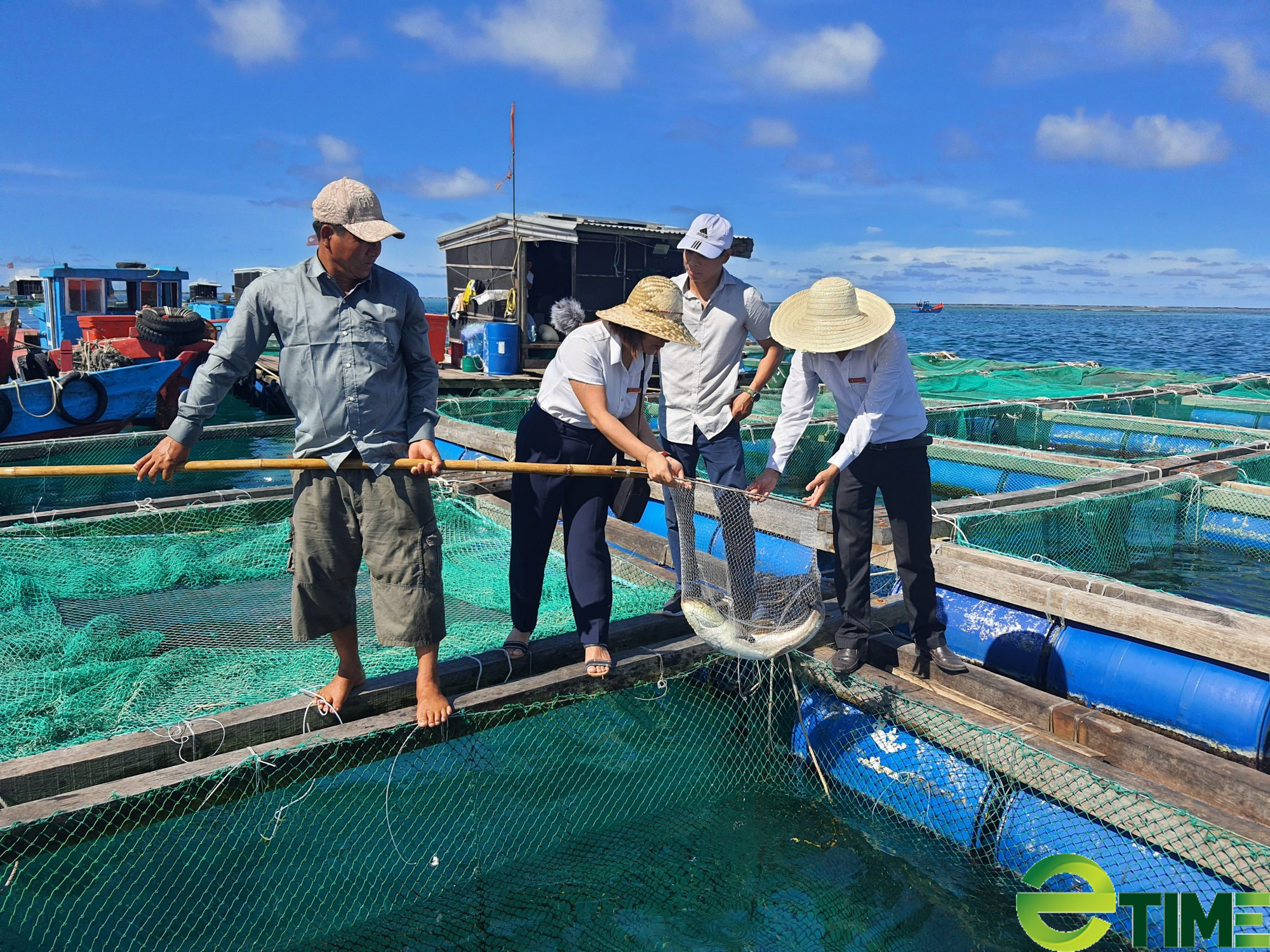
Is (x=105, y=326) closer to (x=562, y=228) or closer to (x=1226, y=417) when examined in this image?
(x=562, y=228)

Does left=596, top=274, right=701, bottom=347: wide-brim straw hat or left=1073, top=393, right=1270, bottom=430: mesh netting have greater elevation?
left=596, top=274, right=701, bottom=347: wide-brim straw hat

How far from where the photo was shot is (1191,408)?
1380cm

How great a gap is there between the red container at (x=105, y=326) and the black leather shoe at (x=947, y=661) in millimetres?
16933

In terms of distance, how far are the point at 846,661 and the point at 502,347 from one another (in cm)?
1155

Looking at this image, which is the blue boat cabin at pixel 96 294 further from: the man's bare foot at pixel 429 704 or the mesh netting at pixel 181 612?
the man's bare foot at pixel 429 704

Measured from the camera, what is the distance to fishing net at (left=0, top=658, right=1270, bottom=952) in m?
3.01

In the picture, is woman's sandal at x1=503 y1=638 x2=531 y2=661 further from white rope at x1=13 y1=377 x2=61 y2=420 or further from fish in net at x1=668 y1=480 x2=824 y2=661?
white rope at x1=13 y1=377 x2=61 y2=420

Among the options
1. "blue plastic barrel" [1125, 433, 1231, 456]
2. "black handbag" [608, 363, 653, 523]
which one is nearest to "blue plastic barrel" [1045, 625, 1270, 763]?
"black handbag" [608, 363, 653, 523]

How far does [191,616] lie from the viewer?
5.00 meters

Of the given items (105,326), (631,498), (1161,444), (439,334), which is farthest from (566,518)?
(105,326)

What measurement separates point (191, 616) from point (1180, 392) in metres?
15.2

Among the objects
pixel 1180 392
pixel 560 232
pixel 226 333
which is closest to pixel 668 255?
pixel 560 232

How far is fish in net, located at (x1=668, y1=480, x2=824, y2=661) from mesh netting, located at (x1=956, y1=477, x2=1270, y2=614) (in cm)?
337

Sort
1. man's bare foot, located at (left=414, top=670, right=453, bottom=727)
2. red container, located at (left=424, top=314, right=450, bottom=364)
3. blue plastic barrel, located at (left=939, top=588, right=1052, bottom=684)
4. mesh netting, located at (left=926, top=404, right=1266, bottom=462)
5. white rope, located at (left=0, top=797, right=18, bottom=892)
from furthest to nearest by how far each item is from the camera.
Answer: red container, located at (left=424, top=314, right=450, bottom=364) < mesh netting, located at (left=926, top=404, right=1266, bottom=462) < blue plastic barrel, located at (left=939, top=588, right=1052, bottom=684) < man's bare foot, located at (left=414, top=670, right=453, bottom=727) < white rope, located at (left=0, top=797, right=18, bottom=892)
